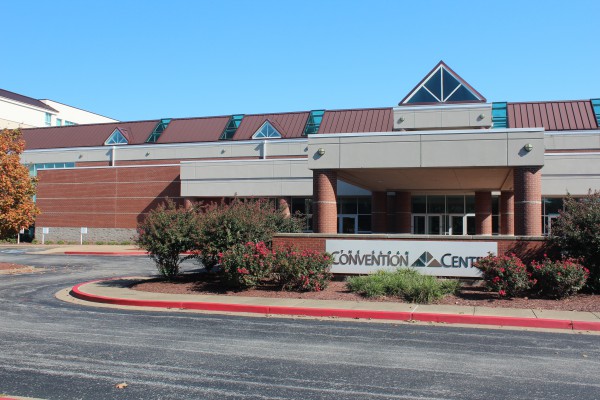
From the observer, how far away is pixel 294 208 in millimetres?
37125

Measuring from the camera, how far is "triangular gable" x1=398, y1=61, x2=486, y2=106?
29625mm

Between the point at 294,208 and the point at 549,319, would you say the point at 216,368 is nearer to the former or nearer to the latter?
the point at 549,319

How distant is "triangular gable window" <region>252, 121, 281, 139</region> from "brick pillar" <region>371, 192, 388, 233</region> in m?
11.7

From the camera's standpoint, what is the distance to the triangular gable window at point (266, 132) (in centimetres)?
4209

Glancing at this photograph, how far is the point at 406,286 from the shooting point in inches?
534

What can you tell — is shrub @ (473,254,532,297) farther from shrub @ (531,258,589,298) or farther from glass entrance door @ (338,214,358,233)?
glass entrance door @ (338,214,358,233)

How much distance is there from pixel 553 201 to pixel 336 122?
645 inches

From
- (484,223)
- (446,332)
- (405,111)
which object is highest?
(405,111)

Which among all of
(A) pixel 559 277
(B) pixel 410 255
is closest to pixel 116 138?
(B) pixel 410 255

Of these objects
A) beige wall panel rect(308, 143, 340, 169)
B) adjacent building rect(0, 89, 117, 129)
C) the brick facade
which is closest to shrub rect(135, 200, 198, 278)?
beige wall panel rect(308, 143, 340, 169)

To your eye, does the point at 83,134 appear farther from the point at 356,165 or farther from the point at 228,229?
the point at 228,229

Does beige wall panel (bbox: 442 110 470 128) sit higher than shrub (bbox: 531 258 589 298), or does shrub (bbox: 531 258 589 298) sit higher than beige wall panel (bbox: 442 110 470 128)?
beige wall panel (bbox: 442 110 470 128)

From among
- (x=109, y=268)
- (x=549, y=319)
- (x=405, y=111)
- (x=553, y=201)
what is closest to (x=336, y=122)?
(x=405, y=111)

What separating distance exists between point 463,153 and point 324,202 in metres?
4.75
